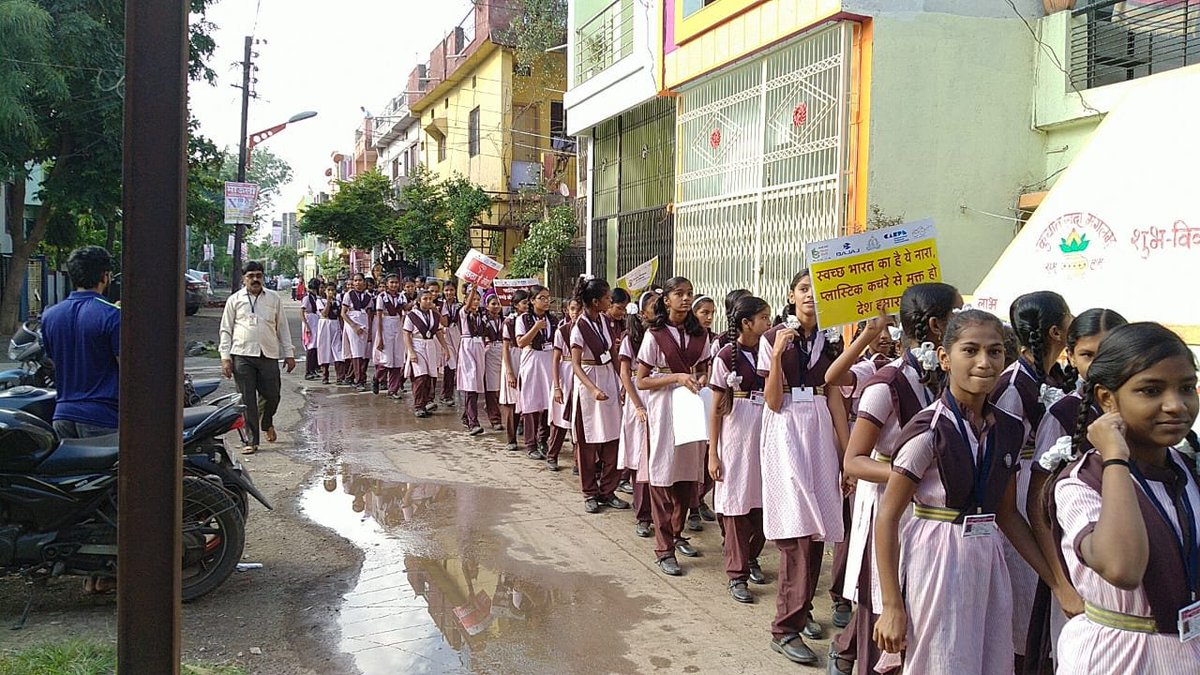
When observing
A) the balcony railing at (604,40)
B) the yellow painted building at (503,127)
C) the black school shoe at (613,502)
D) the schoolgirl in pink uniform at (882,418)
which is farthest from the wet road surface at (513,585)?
the yellow painted building at (503,127)

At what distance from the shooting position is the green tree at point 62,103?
14781 mm

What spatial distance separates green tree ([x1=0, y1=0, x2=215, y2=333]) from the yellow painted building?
24.7 feet

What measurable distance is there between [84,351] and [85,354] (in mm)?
17

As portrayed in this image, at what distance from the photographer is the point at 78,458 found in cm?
471

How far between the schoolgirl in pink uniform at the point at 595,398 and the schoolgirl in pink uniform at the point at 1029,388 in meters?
3.75

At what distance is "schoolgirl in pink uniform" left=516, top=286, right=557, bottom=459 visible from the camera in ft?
30.5

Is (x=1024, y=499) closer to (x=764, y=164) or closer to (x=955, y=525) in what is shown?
(x=955, y=525)

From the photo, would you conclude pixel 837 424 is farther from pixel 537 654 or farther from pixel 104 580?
pixel 104 580

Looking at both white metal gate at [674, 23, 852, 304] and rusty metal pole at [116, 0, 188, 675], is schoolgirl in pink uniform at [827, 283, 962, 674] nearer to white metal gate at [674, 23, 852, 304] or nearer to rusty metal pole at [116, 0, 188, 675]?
rusty metal pole at [116, 0, 188, 675]

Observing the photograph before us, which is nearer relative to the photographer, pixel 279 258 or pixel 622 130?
pixel 622 130

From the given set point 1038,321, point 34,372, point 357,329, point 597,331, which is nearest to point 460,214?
point 357,329

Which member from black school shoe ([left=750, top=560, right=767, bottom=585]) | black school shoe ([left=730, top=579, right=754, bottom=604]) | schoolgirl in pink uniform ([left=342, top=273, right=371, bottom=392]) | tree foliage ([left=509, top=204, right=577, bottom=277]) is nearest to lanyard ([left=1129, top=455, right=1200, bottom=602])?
black school shoe ([left=730, top=579, right=754, bottom=604])

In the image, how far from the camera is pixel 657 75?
12891mm

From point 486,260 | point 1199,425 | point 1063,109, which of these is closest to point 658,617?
point 1199,425
